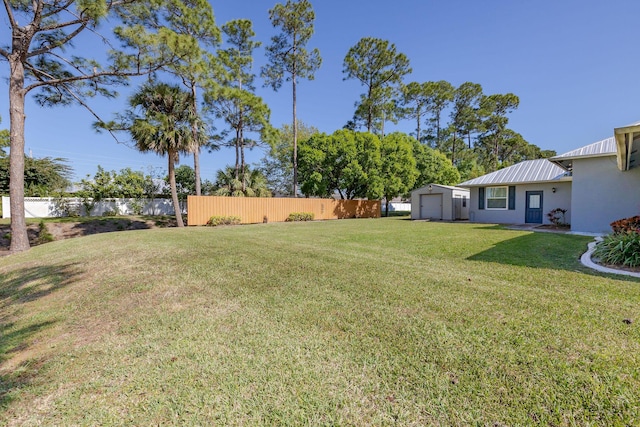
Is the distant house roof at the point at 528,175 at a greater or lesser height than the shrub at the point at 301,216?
greater

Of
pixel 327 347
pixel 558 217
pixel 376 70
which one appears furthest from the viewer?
→ pixel 376 70

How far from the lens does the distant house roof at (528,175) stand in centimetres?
1329

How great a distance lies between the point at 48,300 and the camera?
4.46 metres

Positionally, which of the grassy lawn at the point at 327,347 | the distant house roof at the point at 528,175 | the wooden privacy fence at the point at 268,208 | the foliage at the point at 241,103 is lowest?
the grassy lawn at the point at 327,347

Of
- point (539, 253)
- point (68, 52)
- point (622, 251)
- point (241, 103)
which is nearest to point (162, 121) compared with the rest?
point (68, 52)

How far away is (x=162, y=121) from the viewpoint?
13.6 meters

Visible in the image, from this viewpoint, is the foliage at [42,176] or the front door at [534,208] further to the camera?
the foliage at [42,176]

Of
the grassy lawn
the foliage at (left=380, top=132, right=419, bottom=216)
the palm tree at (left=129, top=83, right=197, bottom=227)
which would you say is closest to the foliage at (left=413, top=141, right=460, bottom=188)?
→ the foliage at (left=380, top=132, right=419, bottom=216)

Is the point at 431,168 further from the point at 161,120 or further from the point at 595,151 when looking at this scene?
the point at 161,120

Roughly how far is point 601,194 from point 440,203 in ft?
31.8

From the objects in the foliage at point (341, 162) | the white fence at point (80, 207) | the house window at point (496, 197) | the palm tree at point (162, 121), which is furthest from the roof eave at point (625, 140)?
the white fence at point (80, 207)

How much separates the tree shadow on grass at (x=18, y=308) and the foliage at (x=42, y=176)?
1848 centimetres

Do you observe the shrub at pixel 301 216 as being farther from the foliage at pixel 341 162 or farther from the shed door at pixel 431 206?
the shed door at pixel 431 206

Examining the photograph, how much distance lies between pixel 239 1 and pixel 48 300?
1911 cm
